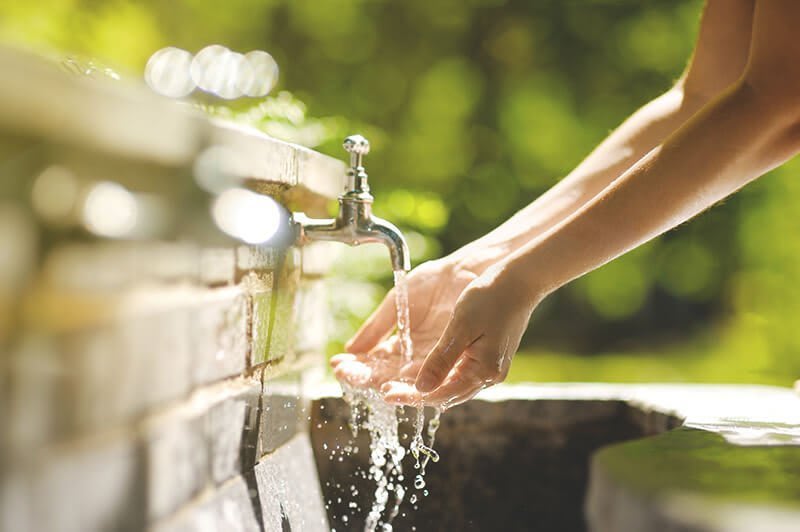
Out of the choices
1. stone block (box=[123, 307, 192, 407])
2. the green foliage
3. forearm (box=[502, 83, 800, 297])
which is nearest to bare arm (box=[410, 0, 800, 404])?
forearm (box=[502, 83, 800, 297])

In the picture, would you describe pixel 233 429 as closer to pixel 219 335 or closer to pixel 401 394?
pixel 219 335

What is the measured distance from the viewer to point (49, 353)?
90cm

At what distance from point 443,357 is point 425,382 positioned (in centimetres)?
5

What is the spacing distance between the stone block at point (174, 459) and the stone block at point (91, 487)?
34 millimetres

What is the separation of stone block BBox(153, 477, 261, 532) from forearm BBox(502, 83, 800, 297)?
58 centimetres

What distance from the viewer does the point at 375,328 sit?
200cm

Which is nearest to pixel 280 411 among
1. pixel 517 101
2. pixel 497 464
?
pixel 497 464

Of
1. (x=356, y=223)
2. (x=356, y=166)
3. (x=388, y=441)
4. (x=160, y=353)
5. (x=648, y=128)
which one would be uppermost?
(x=648, y=128)

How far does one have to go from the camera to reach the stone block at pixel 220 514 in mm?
1238

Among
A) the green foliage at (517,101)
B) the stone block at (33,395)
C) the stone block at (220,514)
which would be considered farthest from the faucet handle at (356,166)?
the green foliage at (517,101)

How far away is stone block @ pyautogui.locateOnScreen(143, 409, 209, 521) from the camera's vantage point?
1.14 meters

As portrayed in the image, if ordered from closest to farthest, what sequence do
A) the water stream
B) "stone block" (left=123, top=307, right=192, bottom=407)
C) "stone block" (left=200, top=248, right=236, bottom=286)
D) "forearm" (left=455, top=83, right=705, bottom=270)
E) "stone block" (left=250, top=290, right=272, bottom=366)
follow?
"stone block" (left=123, top=307, right=192, bottom=407) → "stone block" (left=200, top=248, right=236, bottom=286) → "stone block" (left=250, top=290, right=272, bottom=366) → the water stream → "forearm" (left=455, top=83, right=705, bottom=270)

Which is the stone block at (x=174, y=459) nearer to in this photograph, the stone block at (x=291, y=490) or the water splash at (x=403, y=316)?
the stone block at (x=291, y=490)

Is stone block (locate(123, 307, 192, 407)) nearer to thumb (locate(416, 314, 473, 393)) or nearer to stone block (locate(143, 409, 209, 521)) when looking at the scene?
stone block (locate(143, 409, 209, 521))
